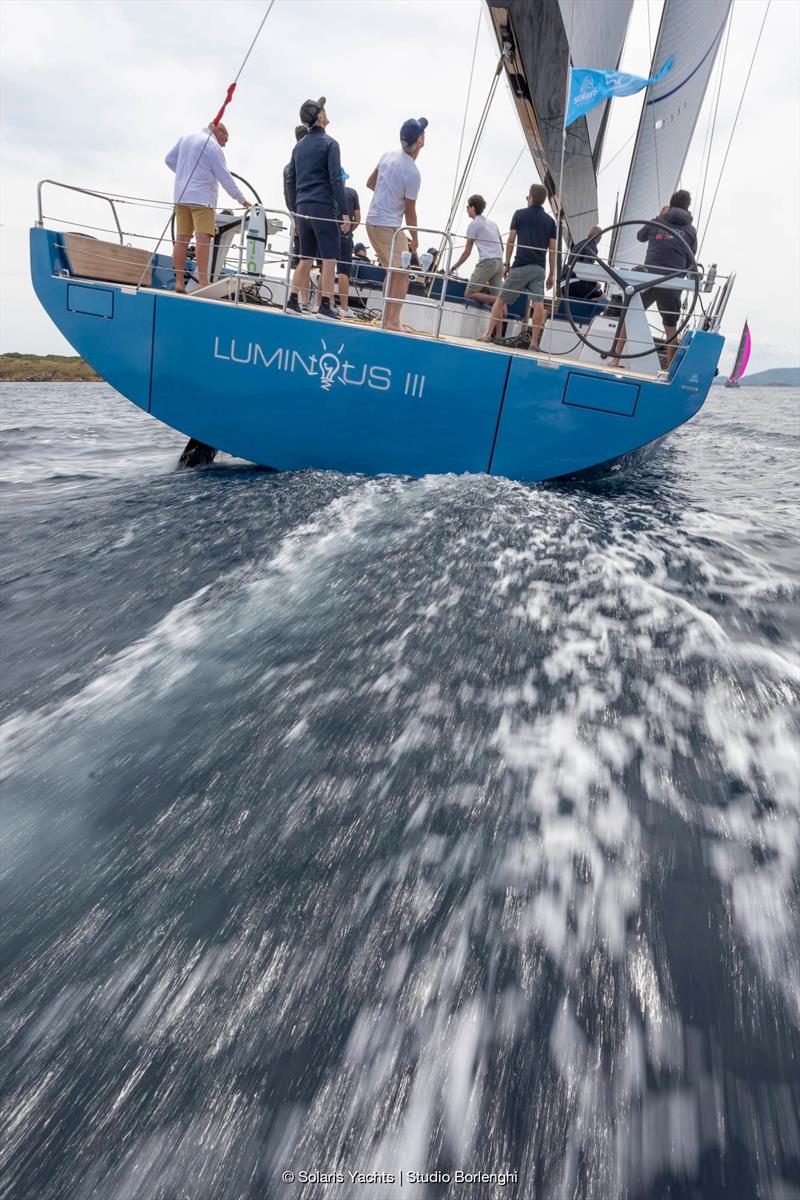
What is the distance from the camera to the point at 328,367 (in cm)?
444

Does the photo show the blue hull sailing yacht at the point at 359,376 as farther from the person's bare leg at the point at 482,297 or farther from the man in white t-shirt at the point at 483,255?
the person's bare leg at the point at 482,297

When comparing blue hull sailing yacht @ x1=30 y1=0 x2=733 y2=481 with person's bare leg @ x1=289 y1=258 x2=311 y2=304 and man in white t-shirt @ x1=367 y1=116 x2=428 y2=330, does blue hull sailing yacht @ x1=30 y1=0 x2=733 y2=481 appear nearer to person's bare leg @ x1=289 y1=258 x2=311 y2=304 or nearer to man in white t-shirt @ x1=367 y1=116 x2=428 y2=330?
→ person's bare leg @ x1=289 y1=258 x2=311 y2=304

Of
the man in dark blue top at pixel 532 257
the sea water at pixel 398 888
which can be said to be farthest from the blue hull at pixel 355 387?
the sea water at pixel 398 888

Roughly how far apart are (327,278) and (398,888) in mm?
4384

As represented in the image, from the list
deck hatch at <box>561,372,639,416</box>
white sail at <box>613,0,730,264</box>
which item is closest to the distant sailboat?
white sail at <box>613,0,730,264</box>

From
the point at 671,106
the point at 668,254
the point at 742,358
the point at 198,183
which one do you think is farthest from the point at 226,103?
the point at 742,358

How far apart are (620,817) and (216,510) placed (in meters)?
3.35

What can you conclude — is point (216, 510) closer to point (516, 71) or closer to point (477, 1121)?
point (477, 1121)

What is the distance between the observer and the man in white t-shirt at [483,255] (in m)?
5.89

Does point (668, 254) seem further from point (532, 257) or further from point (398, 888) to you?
point (398, 888)

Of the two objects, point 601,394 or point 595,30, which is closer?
point 601,394

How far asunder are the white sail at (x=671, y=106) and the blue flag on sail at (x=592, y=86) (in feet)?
12.1

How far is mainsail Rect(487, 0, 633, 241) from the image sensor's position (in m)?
5.21

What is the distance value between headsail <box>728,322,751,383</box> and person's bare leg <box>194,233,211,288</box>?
818 centimetres
